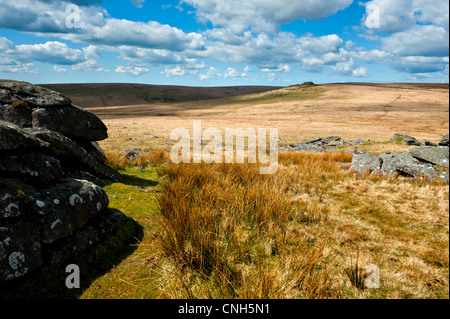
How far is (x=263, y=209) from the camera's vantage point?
194 inches

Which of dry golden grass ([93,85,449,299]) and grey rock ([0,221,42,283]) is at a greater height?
grey rock ([0,221,42,283])

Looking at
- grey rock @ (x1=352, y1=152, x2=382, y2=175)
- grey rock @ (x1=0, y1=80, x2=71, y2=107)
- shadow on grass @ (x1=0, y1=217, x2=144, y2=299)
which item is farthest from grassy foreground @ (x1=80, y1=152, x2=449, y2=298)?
grey rock @ (x1=0, y1=80, x2=71, y2=107)

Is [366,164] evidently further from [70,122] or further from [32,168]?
[32,168]

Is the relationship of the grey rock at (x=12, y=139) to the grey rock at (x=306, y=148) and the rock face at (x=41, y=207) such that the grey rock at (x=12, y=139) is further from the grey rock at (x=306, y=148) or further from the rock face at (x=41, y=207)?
the grey rock at (x=306, y=148)

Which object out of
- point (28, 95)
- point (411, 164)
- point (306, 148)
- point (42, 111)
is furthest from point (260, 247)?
point (306, 148)

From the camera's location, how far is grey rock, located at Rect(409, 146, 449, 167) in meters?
9.15

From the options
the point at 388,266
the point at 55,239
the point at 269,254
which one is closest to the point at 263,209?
the point at 269,254

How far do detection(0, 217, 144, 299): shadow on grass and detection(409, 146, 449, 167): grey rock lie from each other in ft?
34.6

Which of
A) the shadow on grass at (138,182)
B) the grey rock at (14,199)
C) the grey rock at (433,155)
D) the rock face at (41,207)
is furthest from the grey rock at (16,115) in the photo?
the grey rock at (433,155)

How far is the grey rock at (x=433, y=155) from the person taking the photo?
360 inches

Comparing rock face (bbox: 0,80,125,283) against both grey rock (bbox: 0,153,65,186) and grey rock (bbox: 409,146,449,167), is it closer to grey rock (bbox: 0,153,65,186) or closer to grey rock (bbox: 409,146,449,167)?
grey rock (bbox: 0,153,65,186)

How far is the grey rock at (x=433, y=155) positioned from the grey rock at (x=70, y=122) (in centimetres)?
1142

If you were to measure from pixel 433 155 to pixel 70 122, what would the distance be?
1228 cm

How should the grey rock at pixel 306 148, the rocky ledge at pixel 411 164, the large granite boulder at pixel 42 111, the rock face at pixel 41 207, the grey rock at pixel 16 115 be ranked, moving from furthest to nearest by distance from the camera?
the grey rock at pixel 306 148 < the rocky ledge at pixel 411 164 < the large granite boulder at pixel 42 111 < the grey rock at pixel 16 115 < the rock face at pixel 41 207
